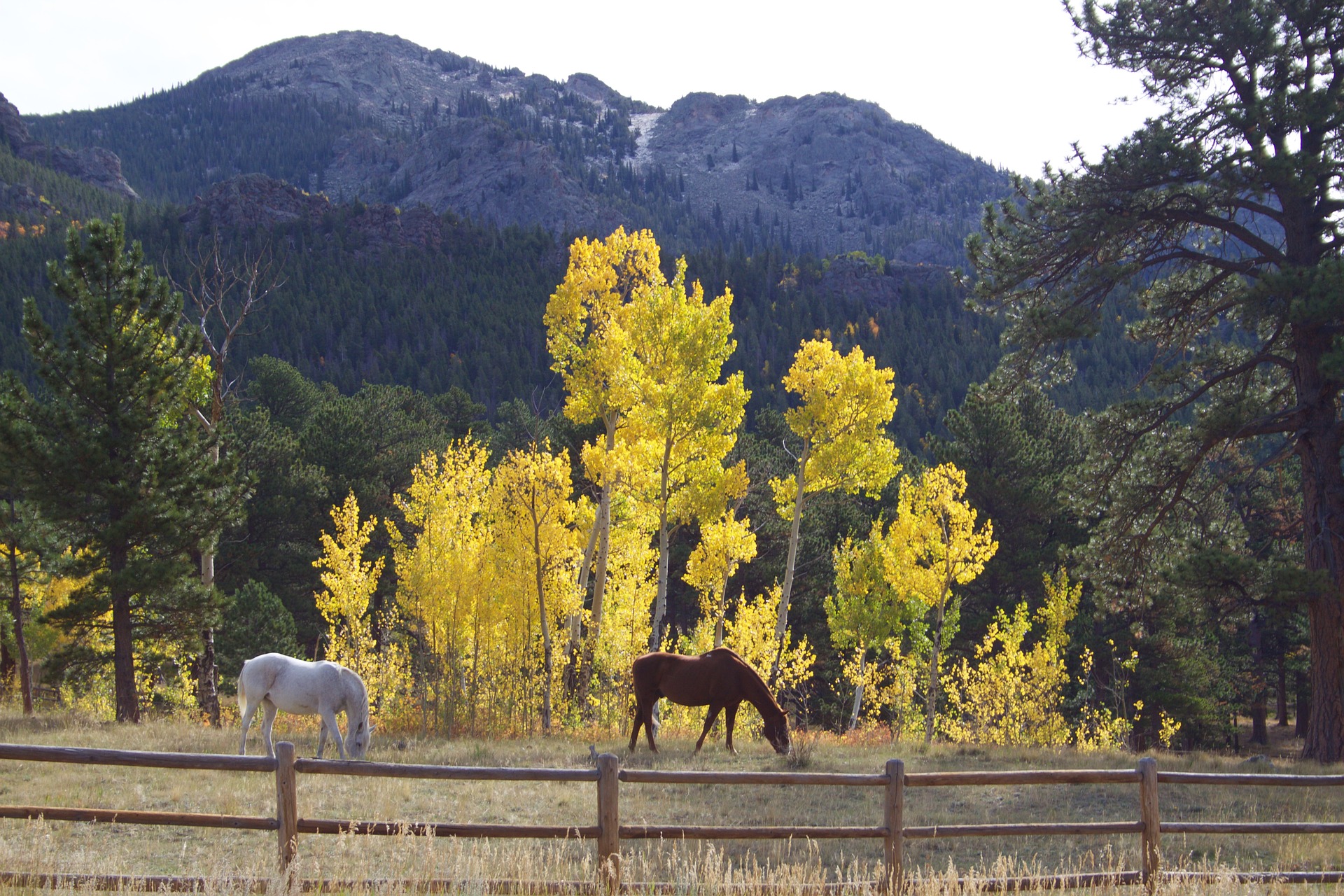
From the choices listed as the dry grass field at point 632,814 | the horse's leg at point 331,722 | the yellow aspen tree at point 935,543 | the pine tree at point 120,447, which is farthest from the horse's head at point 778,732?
the yellow aspen tree at point 935,543

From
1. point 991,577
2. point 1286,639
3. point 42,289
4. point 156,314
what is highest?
point 42,289

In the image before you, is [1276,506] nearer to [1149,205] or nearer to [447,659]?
[1149,205]

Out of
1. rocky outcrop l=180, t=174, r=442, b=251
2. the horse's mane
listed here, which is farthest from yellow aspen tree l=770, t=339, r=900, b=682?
rocky outcrop l=180, t=174, r=442, b=251

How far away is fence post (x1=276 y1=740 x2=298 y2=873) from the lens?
25.3 ft

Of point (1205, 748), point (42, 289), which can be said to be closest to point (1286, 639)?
point (1205, 748)

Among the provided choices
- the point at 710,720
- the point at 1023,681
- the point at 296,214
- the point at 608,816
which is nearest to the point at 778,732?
the point at 710,720

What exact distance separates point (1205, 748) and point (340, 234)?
145 m

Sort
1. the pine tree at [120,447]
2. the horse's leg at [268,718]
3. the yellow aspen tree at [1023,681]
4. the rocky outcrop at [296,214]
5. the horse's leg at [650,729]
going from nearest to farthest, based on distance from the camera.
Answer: the horse's leg at [268,718], the horse's leg at [650,729], the pine tree at [120,447], the yellow aspen tree at [1023,681], the rocky outcrop at [296,214]

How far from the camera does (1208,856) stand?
10.1 meters

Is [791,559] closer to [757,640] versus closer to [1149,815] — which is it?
[757,640]

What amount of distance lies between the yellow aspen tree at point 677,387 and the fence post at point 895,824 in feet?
45.3

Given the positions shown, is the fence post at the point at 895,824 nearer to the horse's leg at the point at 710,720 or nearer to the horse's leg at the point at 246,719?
the horse's leg at the point at 710,720

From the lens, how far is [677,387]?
22.2 meters

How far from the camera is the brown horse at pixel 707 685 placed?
609 inches
